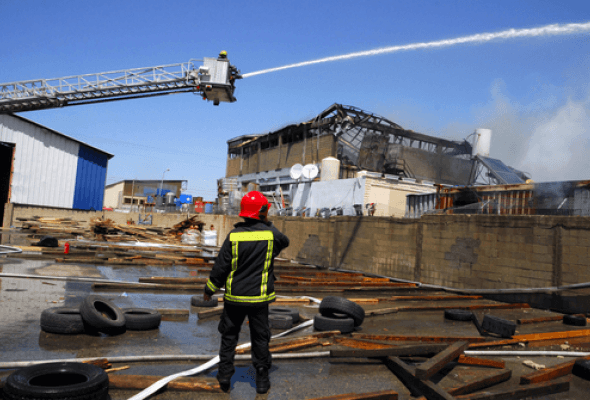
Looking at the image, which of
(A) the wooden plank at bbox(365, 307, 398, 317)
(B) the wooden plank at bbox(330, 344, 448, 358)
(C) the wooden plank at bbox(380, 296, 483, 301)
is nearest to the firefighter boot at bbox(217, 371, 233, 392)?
(B) the wooden plank at bbox(330, 344, 448, 358)

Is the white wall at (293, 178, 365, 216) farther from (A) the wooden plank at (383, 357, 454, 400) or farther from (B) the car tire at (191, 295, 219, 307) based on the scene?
(A) the wooden plank at (383, 357, 454, 400)

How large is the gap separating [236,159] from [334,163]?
23128 millimetres

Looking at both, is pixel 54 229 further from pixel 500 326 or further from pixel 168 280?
pixel 500 326

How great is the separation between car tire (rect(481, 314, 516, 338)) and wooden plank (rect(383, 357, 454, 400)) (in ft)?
9.26

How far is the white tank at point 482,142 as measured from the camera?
27000mm

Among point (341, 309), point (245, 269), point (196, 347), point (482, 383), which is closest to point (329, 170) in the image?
point (341, 309)

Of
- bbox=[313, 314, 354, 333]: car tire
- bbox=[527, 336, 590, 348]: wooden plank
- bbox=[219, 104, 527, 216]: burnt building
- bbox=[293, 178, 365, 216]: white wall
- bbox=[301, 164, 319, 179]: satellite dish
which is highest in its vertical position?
bbox=[219, 104, 527, 216]: burnt building

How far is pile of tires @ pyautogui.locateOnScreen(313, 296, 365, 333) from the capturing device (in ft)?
21.0

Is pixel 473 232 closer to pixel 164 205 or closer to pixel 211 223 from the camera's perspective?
pixel 211 223

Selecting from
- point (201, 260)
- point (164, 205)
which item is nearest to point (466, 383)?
point (201, 260)

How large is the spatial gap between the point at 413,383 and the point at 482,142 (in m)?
25.7

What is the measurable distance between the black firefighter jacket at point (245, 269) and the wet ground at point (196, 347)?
935 millimetres

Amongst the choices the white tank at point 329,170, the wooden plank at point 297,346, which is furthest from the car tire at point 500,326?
the white tank at point 329,170

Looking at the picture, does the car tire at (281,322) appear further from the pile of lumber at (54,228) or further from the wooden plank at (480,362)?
the pile of lumber at (54,228)
